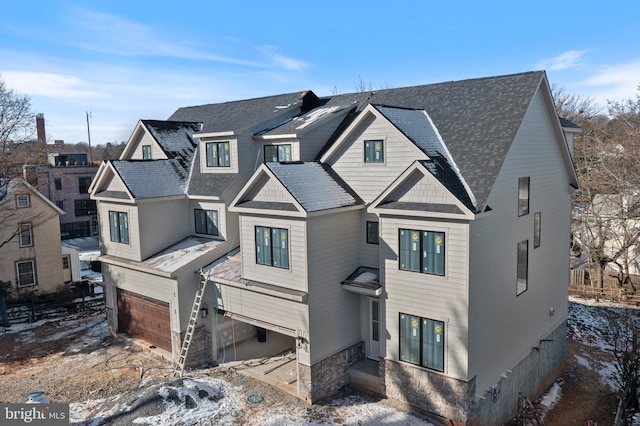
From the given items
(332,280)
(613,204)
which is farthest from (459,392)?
(613,204)

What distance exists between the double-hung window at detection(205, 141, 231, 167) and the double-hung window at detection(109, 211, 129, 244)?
438cm

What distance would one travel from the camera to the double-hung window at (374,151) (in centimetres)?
1627

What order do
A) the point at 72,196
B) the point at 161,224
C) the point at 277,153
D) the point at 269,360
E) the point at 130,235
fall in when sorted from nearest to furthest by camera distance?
the point at 269,360 → the point at 277,153 → the point at 130,235 → the point at 161,224 → the point at 72,196

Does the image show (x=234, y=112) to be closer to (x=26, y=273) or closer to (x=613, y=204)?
(x=26, y=273)

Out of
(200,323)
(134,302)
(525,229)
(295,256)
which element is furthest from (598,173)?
(134,302)

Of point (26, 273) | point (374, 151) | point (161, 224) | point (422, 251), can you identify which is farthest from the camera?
point (26, 273)

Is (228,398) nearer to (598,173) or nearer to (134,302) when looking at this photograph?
(134,302)

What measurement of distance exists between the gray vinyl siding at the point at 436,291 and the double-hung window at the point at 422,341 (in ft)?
0.55

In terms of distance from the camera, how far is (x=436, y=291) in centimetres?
1380

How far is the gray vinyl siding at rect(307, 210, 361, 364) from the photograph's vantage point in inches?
594

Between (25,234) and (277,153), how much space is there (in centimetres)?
1874

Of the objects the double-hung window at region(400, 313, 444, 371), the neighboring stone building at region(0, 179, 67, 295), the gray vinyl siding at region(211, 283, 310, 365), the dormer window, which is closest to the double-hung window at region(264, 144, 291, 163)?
the gray vinyl siding at region(211, 283, 310, 365)

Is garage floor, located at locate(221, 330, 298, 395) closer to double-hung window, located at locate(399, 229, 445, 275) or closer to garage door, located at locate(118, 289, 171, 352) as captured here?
garage door, located at locate(118, 289, 171, 352)

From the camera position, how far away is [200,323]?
18406 mm
